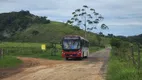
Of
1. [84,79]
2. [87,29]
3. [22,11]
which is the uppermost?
[22,11]

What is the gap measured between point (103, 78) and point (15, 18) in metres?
148

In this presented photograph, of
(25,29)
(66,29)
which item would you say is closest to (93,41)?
(66,29)

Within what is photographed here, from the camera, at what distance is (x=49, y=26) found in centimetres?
16350

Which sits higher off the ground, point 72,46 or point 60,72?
point 72,46

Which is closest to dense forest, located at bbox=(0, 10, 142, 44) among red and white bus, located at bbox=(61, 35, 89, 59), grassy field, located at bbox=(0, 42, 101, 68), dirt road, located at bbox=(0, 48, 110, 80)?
grassy field, located at bbox=(0, 42, 101, 68)

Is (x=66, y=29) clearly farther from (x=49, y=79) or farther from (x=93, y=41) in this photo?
(x=49, y=79)

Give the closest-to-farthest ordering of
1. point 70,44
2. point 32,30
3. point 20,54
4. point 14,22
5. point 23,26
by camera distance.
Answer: point 70,44, point 20,54, point 32,30, point 14,22, point 23,26

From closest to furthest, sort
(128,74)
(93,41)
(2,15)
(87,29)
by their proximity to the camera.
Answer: (128,74) < (87,29) < (93,41) < (2,15)

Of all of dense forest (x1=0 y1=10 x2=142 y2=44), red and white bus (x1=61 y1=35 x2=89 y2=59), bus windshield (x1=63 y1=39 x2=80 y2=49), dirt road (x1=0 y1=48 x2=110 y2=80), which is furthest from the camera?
dense forest (x1=0 y1=10 x2=142 y2=44)

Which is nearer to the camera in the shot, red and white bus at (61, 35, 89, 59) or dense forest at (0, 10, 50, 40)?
red and white bus at (61, 35, 89, 59)

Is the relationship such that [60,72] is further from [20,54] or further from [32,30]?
[32,30]

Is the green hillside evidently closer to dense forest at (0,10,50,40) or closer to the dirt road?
dense forest at (0,10,50,40)

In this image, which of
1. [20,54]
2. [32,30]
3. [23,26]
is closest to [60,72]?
[20,54]

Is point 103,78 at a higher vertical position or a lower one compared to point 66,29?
lower
